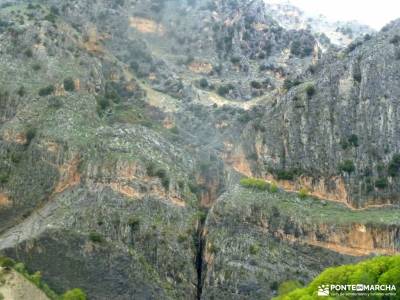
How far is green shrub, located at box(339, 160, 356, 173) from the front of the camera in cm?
10538

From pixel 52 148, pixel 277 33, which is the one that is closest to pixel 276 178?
pixel 52 148

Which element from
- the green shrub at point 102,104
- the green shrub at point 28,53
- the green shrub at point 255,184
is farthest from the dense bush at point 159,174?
the green shrub at point 28,53

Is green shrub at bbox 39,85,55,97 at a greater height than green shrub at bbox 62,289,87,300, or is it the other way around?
green shrub at bbox 39,85,55,97

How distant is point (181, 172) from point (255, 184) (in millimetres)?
14900

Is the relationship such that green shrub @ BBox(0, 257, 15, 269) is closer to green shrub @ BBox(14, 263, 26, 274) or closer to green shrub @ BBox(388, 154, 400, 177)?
green shrub @ BBox(14, 263, 26, 274)

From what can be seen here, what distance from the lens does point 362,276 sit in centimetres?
6203

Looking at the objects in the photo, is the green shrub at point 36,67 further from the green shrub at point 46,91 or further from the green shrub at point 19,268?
the green shrub at point 19,268

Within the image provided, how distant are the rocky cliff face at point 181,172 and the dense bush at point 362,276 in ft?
94.6

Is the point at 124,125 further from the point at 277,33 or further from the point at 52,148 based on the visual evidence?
the point at 277,33

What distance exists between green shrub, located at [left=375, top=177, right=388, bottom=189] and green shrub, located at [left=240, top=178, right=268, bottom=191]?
17.3 m

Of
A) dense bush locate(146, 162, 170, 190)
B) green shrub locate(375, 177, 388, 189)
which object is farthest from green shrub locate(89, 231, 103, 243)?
green shrub locate(375, 177, 388, 189)

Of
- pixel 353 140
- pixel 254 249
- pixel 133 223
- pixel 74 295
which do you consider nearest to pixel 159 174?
pixel 133 223

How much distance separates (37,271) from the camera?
94875 millimetres

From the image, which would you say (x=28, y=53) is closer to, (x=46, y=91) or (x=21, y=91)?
(x=21, y=91)
